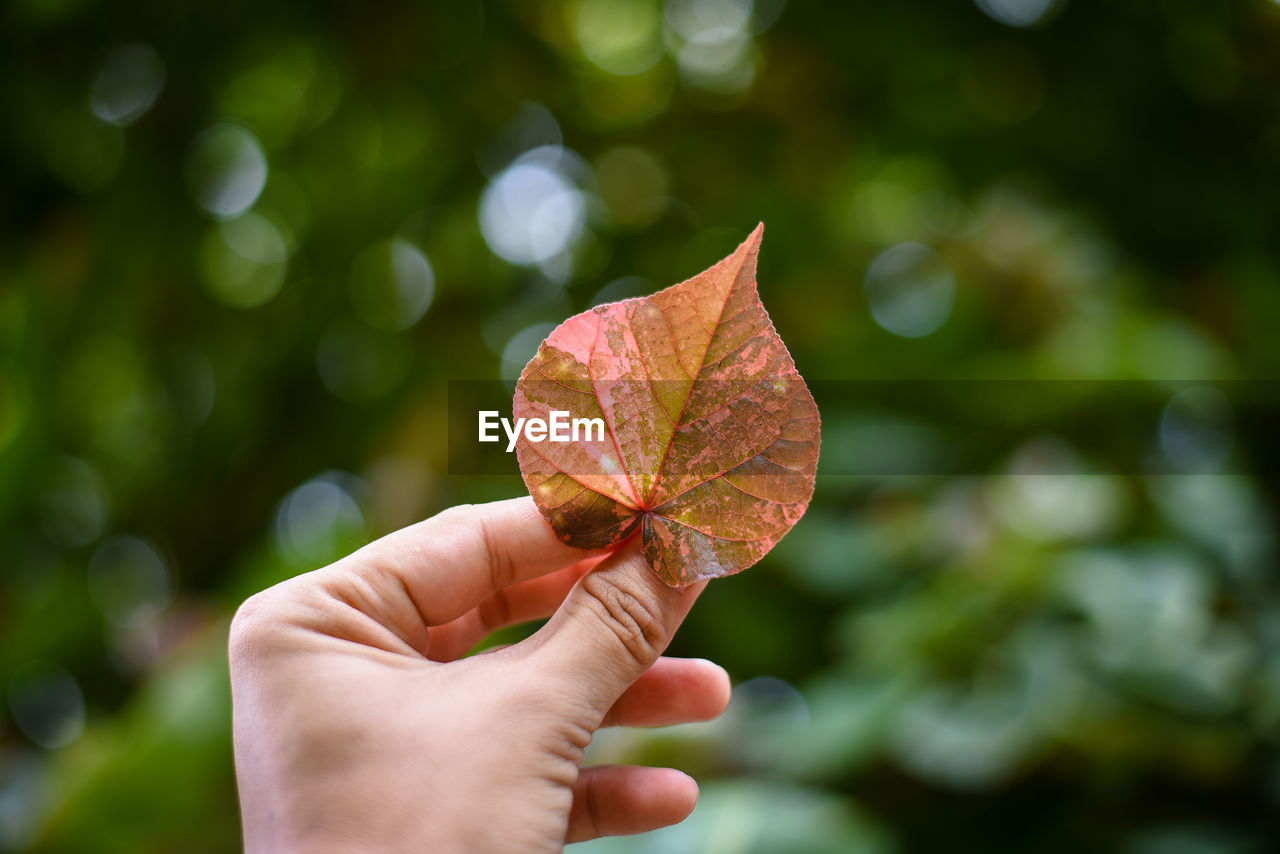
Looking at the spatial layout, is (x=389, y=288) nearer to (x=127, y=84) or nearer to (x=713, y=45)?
(x=127, y=84)

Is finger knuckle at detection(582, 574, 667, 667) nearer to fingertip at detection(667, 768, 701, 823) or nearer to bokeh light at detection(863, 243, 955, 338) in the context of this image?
fingertip at detection(667, 768, 701, 823)

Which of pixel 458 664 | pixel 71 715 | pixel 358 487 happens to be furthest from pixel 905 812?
pixel 71 715

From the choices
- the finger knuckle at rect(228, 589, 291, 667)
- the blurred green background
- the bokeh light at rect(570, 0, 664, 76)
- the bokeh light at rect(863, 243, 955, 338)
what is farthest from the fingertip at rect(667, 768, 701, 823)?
the bokeh light at rect(570, 0, 664, 76)

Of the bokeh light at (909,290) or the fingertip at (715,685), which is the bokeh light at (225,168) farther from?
the fingertip at (715,685)

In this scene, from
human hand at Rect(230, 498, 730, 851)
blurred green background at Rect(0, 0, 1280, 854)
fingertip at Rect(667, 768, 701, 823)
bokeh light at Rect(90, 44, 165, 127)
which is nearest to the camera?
human hand at Rect(230, 498, 730, 851)

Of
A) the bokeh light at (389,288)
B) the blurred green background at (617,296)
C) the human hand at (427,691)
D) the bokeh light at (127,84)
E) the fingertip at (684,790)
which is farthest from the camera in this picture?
the bokeh light at (389,288)

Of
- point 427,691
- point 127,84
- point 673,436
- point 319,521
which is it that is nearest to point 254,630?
point 427,691

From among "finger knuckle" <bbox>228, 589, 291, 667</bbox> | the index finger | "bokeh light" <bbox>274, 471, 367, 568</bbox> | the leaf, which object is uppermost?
the leaf

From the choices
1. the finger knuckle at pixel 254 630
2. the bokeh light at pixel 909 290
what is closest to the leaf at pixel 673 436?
the finger knuckle at pixel 254 630
